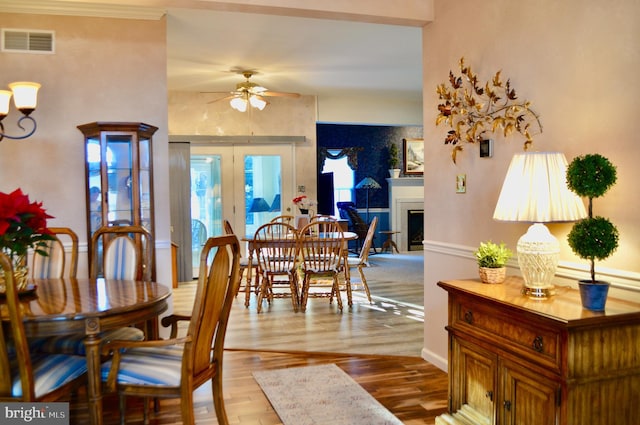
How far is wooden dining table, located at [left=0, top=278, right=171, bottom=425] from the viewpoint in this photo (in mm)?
2113

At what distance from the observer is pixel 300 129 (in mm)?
7922

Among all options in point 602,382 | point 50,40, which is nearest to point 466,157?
point 602,382

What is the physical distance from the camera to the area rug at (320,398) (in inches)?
111

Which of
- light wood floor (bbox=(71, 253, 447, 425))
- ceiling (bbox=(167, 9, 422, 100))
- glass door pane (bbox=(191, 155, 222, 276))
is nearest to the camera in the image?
light wood floor (bbox=(71, 253, 447, 425))

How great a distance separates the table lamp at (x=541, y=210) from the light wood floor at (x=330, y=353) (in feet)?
3.59

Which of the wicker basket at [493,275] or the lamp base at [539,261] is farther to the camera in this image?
the wicker basket at [493,275]

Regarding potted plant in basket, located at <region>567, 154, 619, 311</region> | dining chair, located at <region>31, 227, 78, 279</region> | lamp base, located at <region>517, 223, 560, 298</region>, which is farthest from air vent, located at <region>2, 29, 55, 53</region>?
potted plant in basket, located at <region>567, 154, 619, 311</region>

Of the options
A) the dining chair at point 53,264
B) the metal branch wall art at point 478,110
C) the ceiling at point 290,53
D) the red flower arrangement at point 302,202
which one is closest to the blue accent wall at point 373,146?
the ceiling at point 290,53

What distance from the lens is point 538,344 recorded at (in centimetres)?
197

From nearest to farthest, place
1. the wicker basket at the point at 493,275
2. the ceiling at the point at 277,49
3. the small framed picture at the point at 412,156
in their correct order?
1. the wicker basket at the point at 493,275
2. the ceiling at the point at 277,49
3. the small framed picture at the point at 412,156

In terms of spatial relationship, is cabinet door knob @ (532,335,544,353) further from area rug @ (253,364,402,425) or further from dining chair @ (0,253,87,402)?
dining chair @ (0,253,87,402)

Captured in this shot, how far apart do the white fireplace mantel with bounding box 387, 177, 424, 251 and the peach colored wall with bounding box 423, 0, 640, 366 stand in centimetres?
685

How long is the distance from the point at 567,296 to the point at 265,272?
12.2ft

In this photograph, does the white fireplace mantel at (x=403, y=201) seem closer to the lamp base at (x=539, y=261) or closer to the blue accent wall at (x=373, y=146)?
the blue accent wall at (x=373, y=146)
